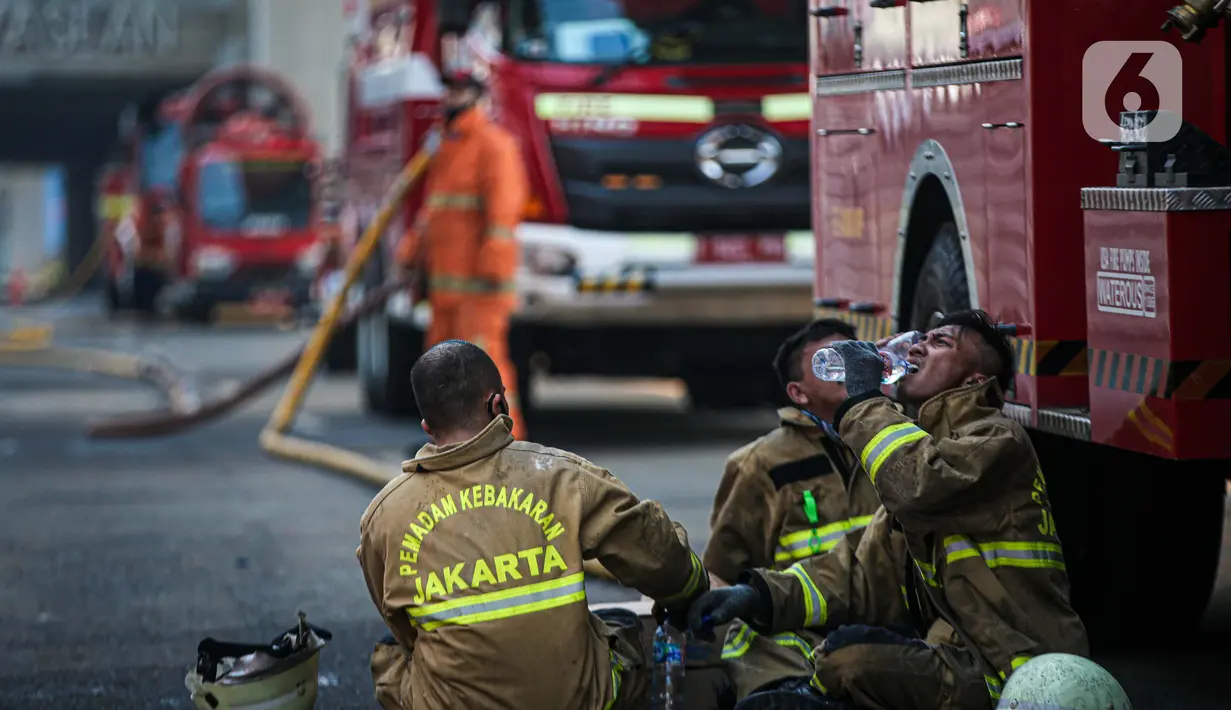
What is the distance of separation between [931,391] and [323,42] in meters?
39.5

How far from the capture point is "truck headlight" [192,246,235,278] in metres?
30.6

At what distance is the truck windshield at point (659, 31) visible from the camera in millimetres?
12164

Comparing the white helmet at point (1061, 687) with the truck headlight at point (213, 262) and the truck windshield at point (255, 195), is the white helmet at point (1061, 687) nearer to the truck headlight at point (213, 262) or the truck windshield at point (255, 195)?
the truck windshield at point (255, 195)

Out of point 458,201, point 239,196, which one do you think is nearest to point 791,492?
point 458,201

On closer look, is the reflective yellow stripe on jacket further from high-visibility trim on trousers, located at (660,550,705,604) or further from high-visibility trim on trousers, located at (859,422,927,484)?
high-visibility trim on trousers, located at (859,422,927,484)

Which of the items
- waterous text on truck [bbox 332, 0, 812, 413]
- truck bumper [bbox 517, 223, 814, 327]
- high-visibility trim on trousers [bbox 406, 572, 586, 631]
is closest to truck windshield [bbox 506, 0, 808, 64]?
waterous text on truck [bbox 332, 0, 812, 413]

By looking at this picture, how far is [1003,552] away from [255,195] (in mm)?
26429

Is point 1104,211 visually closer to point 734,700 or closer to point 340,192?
point 734,700

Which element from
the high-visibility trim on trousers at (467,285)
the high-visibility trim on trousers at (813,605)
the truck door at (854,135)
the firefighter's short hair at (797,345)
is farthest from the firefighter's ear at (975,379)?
Result: the high-visibility trim on trousers at (467,285)

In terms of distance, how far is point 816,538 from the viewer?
5.69 m

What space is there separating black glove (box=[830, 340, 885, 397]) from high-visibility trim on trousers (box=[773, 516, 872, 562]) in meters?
0.76

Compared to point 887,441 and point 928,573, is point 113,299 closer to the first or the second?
point 928,573

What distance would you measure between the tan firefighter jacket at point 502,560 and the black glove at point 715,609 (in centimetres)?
18

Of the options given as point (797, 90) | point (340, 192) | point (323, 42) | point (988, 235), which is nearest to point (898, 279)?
point (988, 235)
